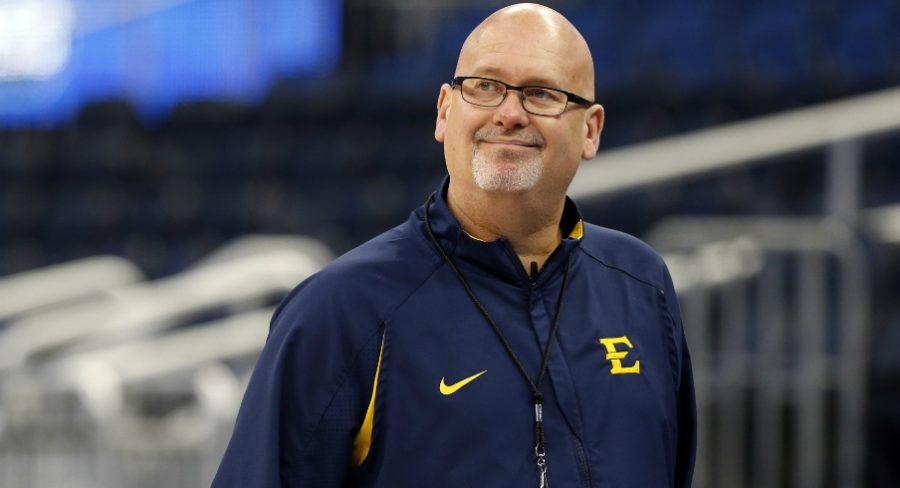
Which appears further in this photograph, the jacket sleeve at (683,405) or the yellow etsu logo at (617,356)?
the jacket sleeve at (683,405)

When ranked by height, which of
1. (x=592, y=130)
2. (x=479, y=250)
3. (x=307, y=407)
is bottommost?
(x=307, y=407)

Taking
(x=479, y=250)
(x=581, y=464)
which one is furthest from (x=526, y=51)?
(x=581, y=464)

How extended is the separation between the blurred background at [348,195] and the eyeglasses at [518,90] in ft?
5.90

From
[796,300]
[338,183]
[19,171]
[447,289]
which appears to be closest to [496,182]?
[447,289]

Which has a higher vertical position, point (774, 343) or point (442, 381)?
point (442, 381)

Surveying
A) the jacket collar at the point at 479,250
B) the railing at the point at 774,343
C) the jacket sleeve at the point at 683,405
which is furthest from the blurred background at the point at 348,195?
the jacket collar at the point at 479,250

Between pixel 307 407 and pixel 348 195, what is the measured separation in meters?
5.88

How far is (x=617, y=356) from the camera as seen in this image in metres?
1.90

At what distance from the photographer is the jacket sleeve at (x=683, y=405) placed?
2062 millimetres

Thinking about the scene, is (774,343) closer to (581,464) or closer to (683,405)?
(683,405)

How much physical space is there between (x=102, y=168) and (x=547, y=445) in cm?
706

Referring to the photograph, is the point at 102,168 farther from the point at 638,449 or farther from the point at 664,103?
the point at 638,449

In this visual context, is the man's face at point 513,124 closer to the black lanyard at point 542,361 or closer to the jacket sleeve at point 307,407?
the black lanyard at point 542,361

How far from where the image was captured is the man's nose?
6.02ft
